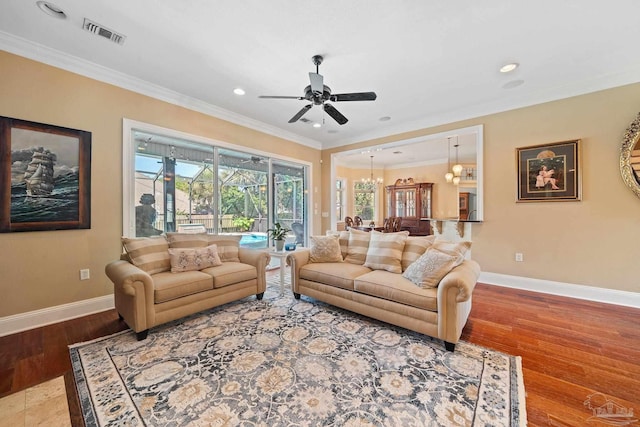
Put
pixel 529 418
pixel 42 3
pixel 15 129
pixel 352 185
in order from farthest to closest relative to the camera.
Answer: pixel 352 185 → pixel 15 129 → pixel 42 3 → pixel 529 418

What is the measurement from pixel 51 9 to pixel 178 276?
260 centimetres

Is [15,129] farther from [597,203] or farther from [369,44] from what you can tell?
[597,203]

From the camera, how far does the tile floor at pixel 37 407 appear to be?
4.68ft

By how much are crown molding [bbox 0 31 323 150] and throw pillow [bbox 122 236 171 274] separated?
6.59ft

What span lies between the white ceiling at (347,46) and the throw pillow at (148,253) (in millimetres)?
2070

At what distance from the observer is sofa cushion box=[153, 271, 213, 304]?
2.43 meters

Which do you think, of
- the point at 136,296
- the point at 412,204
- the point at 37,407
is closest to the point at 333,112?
the point at 136,296

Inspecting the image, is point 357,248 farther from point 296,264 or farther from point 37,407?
point 37,407

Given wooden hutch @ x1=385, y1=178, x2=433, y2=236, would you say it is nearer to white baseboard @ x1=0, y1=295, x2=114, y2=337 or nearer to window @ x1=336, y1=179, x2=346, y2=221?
window @ x1=336, y1=179, x2=346, y2=221

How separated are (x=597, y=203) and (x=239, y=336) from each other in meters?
4.71

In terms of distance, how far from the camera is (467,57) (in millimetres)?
2812

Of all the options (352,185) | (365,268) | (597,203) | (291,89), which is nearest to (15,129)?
(291,89)

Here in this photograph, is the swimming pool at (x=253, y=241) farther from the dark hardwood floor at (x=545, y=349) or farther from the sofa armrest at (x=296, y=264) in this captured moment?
the dark hardwood floor at (x=545, y=349)

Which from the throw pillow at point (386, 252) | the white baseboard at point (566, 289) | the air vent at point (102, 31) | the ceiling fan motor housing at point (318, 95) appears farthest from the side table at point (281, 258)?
the white baseboard at point (566, 289)
